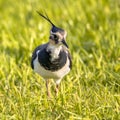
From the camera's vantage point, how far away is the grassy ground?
478 cm

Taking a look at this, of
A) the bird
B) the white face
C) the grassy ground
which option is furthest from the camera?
the bird

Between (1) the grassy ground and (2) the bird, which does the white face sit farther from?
(1) the grassy ground

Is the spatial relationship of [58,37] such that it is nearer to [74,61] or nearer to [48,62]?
→ [48,62]

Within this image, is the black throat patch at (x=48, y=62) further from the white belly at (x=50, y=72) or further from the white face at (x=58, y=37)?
the white face at (x=58, y=37)

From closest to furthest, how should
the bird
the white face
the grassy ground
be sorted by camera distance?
the grassy ground → the white face → the bird

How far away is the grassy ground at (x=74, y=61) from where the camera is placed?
4.78m

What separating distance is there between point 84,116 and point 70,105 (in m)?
0.21

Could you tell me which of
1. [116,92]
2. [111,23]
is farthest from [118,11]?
[116,92]

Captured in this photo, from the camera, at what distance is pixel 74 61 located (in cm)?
626

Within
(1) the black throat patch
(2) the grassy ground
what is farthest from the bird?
(2) the grassy ground

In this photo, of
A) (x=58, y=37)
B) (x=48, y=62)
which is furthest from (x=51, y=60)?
(x=58, y=37)

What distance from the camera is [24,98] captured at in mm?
5023

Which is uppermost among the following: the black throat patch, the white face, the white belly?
the white face

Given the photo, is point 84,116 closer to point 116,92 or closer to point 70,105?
point 70,105
